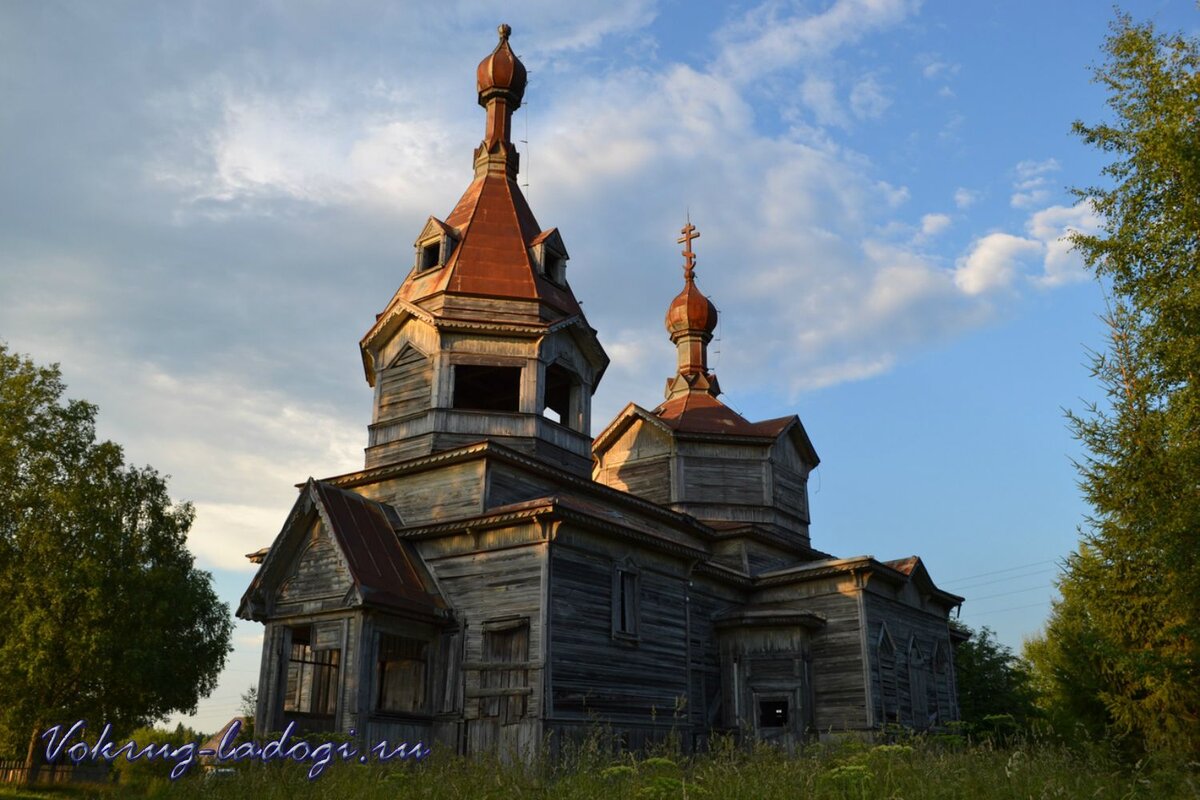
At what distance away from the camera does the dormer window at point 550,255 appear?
2473 centimetres

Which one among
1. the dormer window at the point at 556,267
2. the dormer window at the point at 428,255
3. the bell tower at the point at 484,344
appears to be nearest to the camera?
the bell tower at the point at 484,344

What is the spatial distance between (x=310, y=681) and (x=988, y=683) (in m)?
27.4

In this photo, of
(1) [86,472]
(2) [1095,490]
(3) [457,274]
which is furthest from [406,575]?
(1) [86,472]

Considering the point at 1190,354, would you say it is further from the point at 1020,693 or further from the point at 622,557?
the point at 1020,693

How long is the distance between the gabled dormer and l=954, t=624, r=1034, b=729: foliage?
24224 mm

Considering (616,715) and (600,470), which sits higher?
(600,470)

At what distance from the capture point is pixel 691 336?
35438 millimetres

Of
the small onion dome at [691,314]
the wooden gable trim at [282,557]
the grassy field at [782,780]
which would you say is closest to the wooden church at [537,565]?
the wooden gable trim at [282,557]

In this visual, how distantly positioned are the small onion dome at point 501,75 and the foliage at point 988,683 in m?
25.5

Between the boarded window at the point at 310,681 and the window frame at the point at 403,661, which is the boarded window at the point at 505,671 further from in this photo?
the boarded window at the point at 310,681

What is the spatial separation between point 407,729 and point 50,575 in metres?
16.0

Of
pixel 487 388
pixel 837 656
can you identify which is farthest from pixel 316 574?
pixel 837 656

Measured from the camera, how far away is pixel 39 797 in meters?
22.8

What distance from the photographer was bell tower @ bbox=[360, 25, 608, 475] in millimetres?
22172
